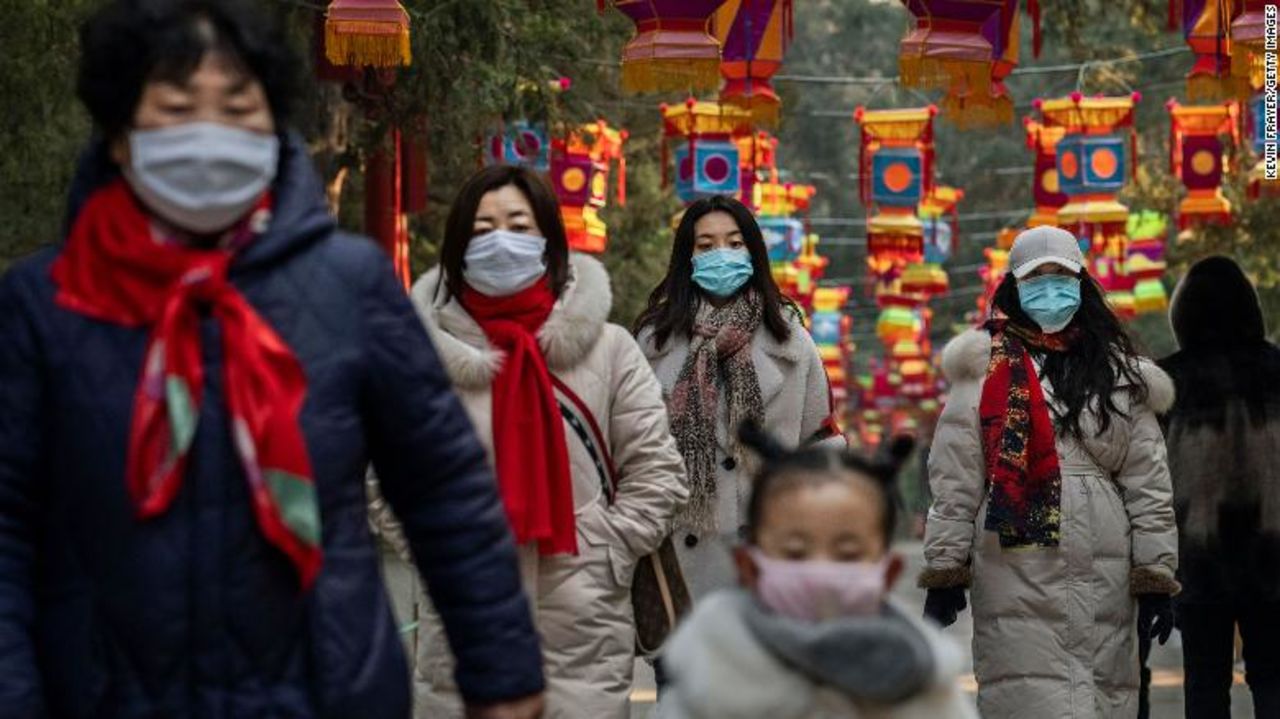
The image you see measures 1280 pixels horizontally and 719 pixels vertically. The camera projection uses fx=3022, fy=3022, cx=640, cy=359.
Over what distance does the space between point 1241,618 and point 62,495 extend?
21.9ft

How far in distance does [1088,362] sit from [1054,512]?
515 millimetres

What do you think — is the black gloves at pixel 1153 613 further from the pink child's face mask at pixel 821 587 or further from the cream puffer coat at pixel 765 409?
the pink child's face mask at pixel 821 587

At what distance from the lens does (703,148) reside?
23.6m

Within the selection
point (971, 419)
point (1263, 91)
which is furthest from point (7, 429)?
point (1263, 91)

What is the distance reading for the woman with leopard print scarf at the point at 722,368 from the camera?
927 centimetres

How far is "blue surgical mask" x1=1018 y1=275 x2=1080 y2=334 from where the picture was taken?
30.4 ft

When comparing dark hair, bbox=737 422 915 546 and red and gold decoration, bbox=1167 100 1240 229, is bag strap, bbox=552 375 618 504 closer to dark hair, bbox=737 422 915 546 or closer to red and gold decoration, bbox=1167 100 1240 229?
dark hair, bbox=737 422 915 546

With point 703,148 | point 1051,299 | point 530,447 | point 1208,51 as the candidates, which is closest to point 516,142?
point 1208,51

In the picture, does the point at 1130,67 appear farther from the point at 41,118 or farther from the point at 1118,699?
the point at 1118,699

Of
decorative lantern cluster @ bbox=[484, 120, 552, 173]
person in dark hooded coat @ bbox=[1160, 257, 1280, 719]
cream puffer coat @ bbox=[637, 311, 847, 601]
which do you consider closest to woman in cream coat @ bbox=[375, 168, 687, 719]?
cream puffer coat @ bbox=[637, 311, 847, 601]

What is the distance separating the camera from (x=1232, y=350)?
10.6m

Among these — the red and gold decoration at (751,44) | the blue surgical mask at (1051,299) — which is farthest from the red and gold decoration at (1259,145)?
the blue surgical mask at (1051,299)

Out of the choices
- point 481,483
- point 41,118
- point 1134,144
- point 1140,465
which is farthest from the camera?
point 1134,144

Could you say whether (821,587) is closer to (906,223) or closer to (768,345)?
(768,345)
